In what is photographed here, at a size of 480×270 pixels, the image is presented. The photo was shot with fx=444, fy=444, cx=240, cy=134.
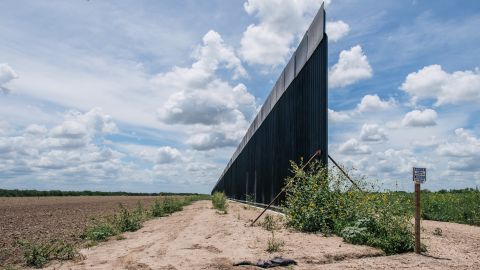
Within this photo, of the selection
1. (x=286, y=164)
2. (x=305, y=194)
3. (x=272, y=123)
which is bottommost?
(x=305, y=194)

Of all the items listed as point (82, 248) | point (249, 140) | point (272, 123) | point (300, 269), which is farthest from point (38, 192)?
point (300, 269)

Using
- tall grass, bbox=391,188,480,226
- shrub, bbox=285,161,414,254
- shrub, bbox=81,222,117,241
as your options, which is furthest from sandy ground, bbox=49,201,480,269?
tall grass, bbox=391,188,480,226

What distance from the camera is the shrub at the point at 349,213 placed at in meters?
9.00

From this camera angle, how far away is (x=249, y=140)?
30219 millimetres

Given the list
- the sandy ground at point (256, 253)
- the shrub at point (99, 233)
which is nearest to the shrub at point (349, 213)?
the sandy ground at point (256, 253)

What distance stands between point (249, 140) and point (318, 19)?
1703 cm

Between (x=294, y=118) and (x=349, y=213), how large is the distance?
20.7 ft

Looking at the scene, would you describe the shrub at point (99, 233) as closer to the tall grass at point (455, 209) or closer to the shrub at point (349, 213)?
the shrub at point (349, 213)

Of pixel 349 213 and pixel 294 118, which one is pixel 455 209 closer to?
pixel 294 118

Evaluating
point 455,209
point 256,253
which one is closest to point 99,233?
point 256,253

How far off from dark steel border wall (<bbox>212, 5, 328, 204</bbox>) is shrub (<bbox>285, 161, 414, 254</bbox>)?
1.15 m

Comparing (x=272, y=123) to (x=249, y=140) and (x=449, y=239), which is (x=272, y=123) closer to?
(x=249, y=140)

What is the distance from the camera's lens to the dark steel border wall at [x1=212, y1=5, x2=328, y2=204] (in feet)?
42.8

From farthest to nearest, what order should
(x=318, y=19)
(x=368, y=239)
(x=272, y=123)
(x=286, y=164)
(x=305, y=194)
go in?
(x=272, y=123) < (x=286, y=164) < (x=318, y=19) < (x=305, y=194) < (x=368, y=239)
